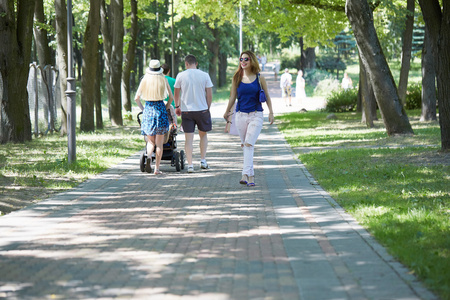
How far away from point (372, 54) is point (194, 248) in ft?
36.9

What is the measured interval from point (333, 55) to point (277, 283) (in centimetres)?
6841

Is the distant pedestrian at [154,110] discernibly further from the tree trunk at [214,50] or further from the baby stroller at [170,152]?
the tree trunk at [214,50]

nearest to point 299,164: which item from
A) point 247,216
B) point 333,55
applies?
point 247,216

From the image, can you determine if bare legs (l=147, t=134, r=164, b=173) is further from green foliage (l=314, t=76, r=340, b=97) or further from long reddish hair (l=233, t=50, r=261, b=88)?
green foliage (l=314, t=76, r=340, b=97)

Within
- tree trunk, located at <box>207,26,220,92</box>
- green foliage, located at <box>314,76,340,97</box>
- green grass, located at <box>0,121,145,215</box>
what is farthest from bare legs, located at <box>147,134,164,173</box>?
tree trunk, located at <box>207,26,220,92</box>

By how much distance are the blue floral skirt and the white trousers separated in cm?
184

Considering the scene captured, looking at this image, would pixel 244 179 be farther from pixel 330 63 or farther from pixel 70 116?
pixel 330 63

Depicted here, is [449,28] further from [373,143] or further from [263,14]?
[263,14]

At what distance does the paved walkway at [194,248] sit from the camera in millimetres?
5039

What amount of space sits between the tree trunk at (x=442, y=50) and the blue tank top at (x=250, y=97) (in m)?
4.00

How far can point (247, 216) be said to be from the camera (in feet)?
26.3

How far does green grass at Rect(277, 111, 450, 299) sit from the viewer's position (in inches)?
234

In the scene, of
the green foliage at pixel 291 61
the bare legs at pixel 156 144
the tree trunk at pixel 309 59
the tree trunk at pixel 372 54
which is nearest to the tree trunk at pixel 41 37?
the tree trunk at pixel 372 54

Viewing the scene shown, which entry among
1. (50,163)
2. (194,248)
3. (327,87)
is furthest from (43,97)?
(327,87)
